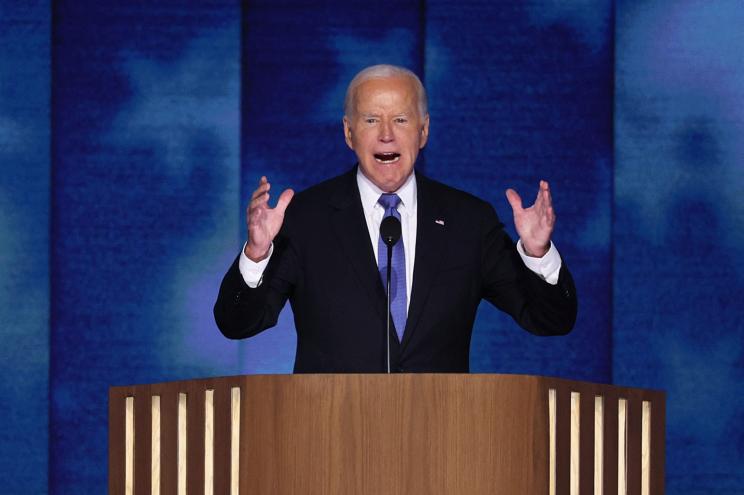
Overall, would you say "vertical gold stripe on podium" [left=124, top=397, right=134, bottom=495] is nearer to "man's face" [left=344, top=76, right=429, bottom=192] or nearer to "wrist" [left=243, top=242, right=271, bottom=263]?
"wrist" [left=243, top=242, right=271, bottom=263]

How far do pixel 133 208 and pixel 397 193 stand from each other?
1584mm

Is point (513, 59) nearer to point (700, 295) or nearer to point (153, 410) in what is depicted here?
point (700, 295)

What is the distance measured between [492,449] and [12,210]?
2.65 metres

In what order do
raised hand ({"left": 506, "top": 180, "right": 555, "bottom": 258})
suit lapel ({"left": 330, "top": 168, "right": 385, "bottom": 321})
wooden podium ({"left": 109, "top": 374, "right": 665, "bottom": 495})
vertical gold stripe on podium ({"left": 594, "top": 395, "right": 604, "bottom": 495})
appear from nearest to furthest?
wooden podium ({"left": 109, "top": 374, "right": 665, "bottom": 495}) → vertical gold stripe on podium ({"left": 594, "top": 395, "right": 604, "bottom": 495}) → raised hand ({"left": 506, "top": 180, "right": 555, "bottom": 258}) → suit lapel ({"left": 330, "top": 168, "right": 385, "bottom": 321})

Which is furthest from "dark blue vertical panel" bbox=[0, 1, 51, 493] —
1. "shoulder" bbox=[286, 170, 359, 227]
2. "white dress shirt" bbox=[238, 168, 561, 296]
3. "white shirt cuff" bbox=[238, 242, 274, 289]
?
"white shirt cuff" bbox=[238, 242, 274, 289]

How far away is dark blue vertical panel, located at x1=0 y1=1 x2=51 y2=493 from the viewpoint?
14.2 feet

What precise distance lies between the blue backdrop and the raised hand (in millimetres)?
1697

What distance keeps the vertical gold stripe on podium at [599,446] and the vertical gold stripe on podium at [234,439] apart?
2.12ft

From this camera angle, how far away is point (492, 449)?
7.08 feet

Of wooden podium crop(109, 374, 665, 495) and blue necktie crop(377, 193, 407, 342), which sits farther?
blue necktie crop(377, 193, 407, 342)

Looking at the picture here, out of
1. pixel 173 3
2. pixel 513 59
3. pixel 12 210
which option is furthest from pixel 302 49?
pixel 12 210

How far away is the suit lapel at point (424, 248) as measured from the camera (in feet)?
9.08

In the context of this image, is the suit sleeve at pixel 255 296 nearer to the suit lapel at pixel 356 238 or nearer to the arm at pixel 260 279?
the arm at pixel 260 279

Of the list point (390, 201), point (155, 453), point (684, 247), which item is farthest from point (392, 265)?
point (684, 247)
